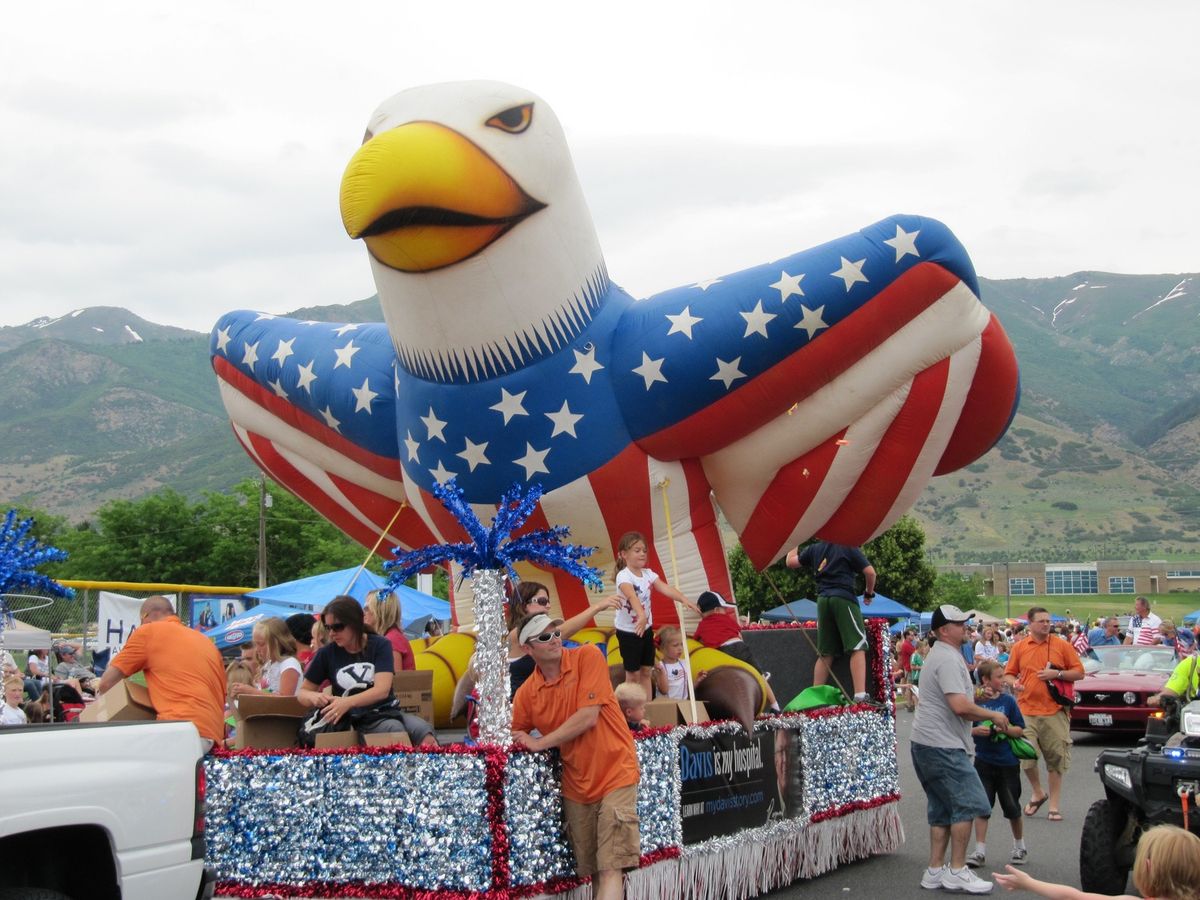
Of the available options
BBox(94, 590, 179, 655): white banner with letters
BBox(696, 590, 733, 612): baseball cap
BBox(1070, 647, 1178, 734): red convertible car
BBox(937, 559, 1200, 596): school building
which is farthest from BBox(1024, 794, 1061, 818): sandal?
BBox(937, 559, 1200, 596): school building

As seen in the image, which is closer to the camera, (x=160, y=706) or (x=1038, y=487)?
(x=160, y=706)

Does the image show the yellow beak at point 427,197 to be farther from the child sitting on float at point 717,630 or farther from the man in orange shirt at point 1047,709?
the man in orange shirt at point 1047,709

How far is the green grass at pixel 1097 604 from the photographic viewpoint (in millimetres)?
89125

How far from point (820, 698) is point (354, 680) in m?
3.96

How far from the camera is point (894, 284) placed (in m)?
8.96

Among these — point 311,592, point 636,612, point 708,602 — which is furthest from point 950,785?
point 311,592

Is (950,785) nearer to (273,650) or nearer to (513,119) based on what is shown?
(273,650)

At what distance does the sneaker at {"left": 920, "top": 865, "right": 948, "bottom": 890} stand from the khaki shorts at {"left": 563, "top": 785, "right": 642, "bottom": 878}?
275 cm

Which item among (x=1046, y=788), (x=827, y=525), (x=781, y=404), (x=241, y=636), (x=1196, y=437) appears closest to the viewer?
(x=781, y=404)

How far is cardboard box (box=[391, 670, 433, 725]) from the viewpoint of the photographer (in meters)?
8.66

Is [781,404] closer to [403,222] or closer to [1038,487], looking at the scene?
[403,222]

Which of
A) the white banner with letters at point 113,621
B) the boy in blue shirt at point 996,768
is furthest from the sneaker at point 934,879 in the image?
the white banner with letters at point 113,621

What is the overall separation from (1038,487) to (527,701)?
141103 millimetres

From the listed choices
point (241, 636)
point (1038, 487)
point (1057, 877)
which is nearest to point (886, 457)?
point (1057, 877)
